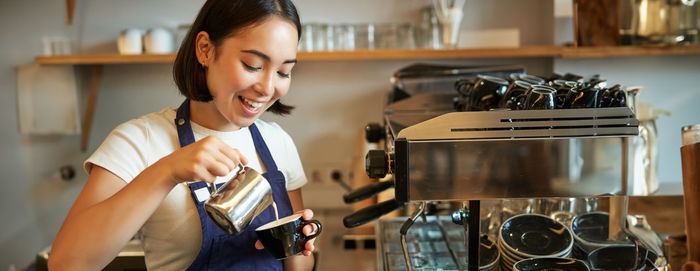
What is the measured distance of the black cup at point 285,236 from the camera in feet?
2.66

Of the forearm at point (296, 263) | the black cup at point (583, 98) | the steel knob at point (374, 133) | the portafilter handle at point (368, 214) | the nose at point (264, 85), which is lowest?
the forearm at point (296, 263)

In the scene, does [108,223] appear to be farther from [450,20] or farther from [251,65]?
[450,20]

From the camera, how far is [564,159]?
2.31ft

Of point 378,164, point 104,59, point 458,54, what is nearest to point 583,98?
point 378,164

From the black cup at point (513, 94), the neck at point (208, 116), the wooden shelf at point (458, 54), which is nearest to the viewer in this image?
the black cup at point (513, 94)

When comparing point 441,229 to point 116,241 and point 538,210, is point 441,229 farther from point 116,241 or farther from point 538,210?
point 116,241

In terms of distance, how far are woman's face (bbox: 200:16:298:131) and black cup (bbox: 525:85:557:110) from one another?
39cm

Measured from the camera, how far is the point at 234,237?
975mm

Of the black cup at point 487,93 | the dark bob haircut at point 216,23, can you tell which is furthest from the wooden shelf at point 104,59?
the black cup at point 487,93

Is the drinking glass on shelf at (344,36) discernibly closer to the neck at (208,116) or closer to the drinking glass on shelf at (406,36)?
the drinking glass on shelf at (406,36)

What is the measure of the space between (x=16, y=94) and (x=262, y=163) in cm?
150

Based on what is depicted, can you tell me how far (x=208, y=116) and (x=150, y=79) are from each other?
1156mm

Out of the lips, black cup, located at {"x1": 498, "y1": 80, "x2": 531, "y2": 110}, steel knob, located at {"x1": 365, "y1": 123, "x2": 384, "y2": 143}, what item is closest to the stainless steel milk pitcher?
the lips

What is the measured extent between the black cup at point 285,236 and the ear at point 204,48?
312mm
